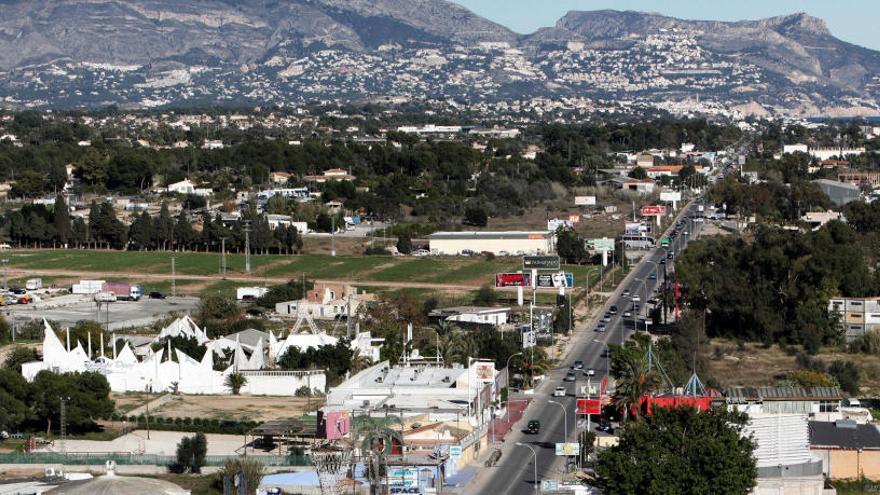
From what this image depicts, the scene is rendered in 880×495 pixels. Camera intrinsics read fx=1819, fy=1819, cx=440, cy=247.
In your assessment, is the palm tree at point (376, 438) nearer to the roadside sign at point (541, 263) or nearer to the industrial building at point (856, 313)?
the industrial building at point (856, 313)

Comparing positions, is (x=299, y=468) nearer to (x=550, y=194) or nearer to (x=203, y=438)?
(x=203, y=438)

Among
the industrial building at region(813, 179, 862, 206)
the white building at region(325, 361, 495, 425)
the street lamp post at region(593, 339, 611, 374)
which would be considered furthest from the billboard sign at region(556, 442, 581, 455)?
the industrial building at region(813, 179, 862, 206)

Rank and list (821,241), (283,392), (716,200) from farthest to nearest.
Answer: (716,200)
(821,241)
(283,392)

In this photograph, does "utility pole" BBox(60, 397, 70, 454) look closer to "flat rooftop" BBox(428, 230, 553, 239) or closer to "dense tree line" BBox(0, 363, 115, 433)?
"dense tree line" BBox(0, 363, 115, 433)

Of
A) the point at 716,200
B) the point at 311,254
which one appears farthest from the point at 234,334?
the point at 716,200

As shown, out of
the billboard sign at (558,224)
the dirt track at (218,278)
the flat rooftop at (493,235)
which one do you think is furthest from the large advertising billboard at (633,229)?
the dirt track at (218,278)

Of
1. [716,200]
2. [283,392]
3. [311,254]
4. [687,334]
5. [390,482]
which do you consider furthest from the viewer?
[716,200]
